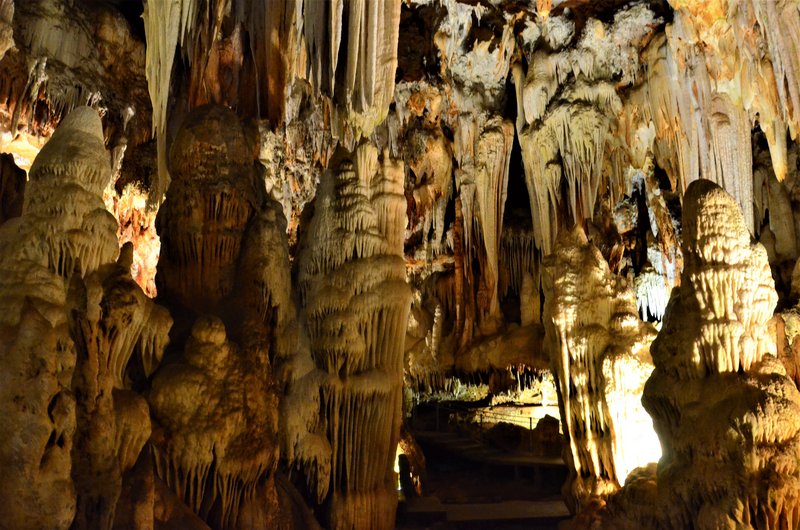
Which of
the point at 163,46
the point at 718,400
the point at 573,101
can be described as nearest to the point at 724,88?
the point at 573,101

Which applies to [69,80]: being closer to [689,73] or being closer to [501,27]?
[501,27]

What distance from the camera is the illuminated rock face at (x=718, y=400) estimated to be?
3768 millimetres

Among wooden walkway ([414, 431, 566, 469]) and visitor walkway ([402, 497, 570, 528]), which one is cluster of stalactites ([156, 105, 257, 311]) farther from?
wooden walkway ([414, 431, 566, 469])

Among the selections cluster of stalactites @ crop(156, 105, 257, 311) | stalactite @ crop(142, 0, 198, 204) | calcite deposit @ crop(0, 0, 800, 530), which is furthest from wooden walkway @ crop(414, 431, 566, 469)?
stalactite @ crop(142, 0, 198, 204)

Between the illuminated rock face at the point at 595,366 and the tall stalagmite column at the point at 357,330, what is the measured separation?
1.90 m

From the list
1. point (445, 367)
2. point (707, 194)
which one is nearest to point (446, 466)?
point (445, 367)

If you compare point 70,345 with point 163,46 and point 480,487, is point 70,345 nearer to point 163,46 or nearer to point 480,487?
point 163,46

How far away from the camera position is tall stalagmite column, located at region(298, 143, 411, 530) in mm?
5715

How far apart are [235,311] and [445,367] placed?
8799 mm

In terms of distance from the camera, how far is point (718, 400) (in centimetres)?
413

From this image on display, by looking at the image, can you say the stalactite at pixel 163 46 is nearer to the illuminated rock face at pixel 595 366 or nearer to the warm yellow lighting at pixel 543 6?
the illuminated rock face at pixel 595 366

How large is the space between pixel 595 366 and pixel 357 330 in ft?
8.31

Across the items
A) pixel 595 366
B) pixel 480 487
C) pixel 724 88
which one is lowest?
pixel 480 487

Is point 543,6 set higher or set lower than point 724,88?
higher
